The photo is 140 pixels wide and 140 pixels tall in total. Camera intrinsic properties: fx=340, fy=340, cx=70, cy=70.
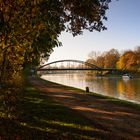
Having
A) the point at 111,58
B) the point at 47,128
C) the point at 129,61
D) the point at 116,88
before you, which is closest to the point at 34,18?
the point at 47,128

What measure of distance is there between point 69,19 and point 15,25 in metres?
2.57

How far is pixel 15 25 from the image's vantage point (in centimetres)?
1308

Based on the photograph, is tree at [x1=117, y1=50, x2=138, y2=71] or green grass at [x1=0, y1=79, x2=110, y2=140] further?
tree at [x1=117, y1=50, x2=138, y2=71]

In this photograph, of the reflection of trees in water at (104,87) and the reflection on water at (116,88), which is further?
the reflection of trees in water at (104,87)

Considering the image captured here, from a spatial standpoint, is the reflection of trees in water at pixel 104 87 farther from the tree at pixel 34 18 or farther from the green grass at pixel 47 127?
the tree at pixel 34 18

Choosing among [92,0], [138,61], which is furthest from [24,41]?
[138,61]

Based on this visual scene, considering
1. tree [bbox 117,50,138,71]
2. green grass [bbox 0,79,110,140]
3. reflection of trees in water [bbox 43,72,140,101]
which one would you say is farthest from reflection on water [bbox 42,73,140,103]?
tree [bbox 117,50,138,71]

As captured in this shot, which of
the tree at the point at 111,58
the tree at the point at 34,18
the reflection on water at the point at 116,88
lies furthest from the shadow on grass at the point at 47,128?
the tree at the point at 111,58

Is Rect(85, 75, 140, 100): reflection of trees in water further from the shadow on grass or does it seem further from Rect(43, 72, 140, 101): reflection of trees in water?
the shadow on grass

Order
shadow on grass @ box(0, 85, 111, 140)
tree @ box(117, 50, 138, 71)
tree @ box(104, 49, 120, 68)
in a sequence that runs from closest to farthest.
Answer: shadow on grass @ box(0, 85, 111, 140) < tree @ box(117, 50, 138, 71) < tree @ box(104, 49, 120, 68)

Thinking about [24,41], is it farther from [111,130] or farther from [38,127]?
[111,130]

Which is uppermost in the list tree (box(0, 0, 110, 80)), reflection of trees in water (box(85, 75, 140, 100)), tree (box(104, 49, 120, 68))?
tree (box(104, 49, 120, 68))

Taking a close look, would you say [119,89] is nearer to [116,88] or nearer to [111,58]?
[116,88]

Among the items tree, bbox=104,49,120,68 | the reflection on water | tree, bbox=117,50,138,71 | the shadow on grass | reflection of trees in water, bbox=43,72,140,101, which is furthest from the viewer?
tree, bbox=104,49,120,68
